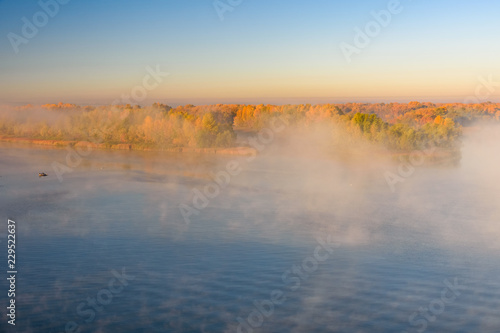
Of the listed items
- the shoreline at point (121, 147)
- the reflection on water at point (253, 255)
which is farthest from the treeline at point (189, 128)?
the reflection on water at point (253, 255)

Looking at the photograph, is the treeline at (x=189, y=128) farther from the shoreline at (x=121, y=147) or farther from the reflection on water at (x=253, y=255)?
the reflection on water at (x=253, y=255)

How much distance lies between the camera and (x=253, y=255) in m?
15.3

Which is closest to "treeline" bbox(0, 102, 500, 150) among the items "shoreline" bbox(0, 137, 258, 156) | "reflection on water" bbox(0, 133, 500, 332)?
"shoreline" bbox(0, 137, 258, 156)

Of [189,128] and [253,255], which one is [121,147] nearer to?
[189,128]

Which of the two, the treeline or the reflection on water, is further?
the treeline

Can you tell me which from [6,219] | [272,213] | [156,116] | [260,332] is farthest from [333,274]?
[156,116]

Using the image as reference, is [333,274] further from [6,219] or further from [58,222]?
[6,219]

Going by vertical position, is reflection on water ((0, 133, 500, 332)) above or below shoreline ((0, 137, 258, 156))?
below

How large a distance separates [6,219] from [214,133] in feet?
95.1

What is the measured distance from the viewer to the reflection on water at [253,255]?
444 inches

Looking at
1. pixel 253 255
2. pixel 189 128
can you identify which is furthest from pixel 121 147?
pixel 253 255

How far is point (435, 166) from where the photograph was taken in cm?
3781

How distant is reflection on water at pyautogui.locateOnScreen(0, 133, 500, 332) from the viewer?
11.3 meters

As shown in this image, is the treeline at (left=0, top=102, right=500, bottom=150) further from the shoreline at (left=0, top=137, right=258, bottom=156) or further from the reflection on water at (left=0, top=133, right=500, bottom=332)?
the reflection on water at (left=0, top=133, right=500, bottom=332)
